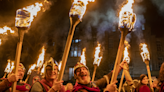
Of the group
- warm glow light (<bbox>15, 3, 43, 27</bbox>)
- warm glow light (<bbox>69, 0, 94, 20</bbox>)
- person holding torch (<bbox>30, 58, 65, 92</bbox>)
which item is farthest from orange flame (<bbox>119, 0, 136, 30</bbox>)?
warm glow light (<bbox>15, 3, 43, 27</bbox>)

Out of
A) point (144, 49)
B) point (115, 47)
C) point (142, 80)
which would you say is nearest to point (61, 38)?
A: point (115, 47)

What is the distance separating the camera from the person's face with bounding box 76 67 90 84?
11.3ft

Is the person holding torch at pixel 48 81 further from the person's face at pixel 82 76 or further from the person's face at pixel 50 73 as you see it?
the person's face at pixel 82 76

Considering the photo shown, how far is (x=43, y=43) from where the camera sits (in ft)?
71.2

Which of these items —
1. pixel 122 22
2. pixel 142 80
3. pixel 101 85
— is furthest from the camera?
pixel 142 80

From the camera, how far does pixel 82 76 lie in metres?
3.50

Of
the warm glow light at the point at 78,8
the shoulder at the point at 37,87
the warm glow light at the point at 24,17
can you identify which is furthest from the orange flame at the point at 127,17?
the shoulder at the point at 37,87

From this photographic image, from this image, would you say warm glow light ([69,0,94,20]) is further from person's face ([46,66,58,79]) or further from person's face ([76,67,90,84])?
person's face ([46,66,58,79])

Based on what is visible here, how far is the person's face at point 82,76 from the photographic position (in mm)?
3448

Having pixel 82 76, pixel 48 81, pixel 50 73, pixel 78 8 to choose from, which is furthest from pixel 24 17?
pixel 82 76

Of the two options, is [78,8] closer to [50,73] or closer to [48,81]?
[50,73]

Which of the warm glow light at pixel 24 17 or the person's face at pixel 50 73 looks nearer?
the warm glow light at pixel 24 17

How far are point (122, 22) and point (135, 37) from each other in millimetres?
22462

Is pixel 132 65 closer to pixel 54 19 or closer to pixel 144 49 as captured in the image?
pixel 54 19
